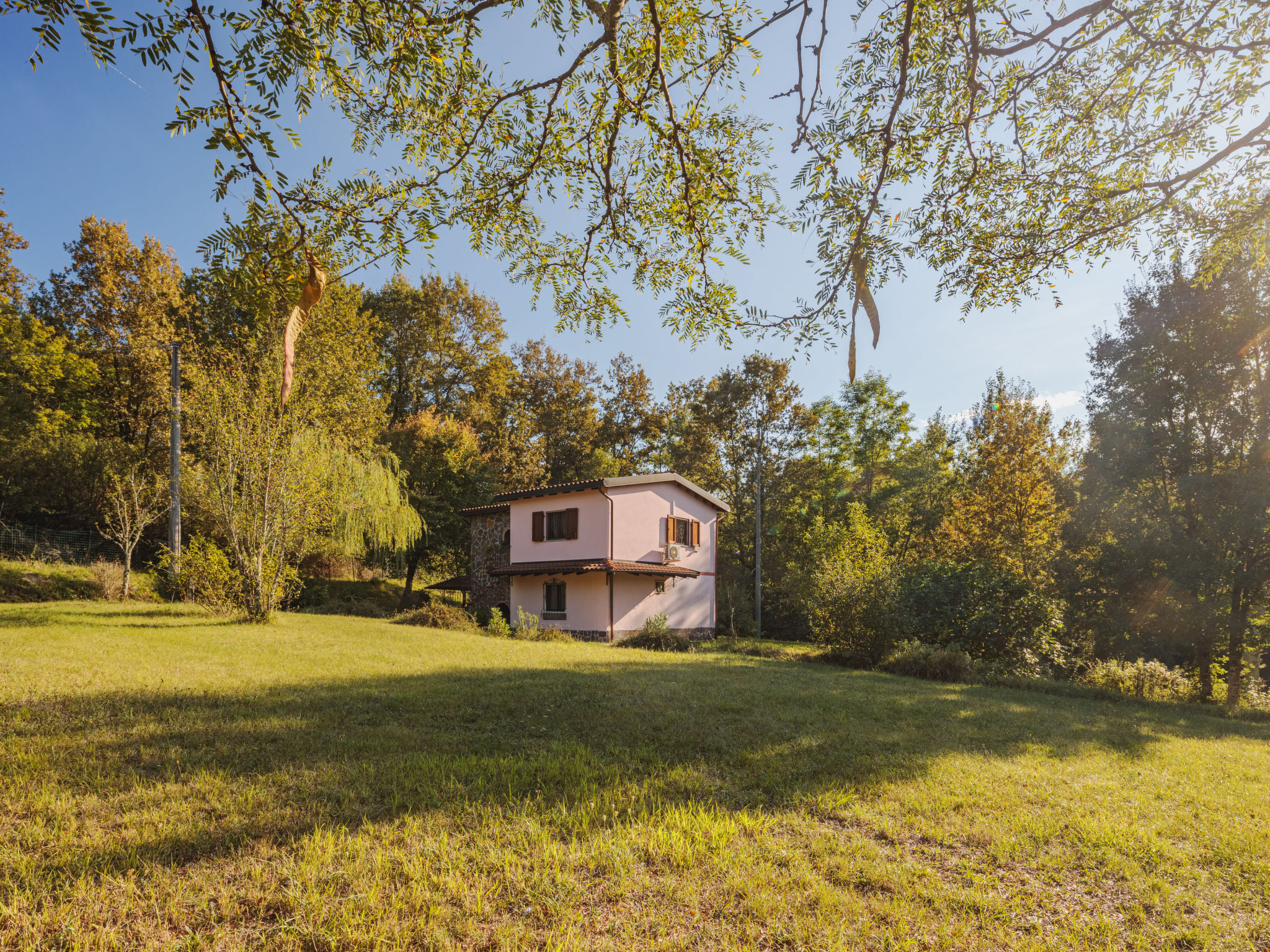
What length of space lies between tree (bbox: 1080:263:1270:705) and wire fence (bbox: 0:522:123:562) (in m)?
35.3

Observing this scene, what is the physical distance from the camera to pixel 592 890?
330 centimetres

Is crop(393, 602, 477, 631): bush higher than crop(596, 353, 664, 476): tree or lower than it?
lower

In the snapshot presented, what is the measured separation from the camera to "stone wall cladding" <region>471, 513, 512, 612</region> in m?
26.4

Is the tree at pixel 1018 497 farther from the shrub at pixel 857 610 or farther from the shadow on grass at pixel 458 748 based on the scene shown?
the shadow on grass at pixel 458 748

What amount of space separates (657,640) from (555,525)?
6.66 meters

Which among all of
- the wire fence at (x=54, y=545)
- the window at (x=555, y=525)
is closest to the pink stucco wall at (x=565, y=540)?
the window at (x=555, y=525)

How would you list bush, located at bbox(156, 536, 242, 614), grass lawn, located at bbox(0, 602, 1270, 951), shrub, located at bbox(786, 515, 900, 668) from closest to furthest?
grass lawn, located at bbox(0, 602, 1270, 951), bush, located at bbox(156, 536, 242, 614), shrub, located at bbox(786, 515, 900, 668)

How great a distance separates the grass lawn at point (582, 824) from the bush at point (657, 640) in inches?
429

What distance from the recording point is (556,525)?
79.0ft

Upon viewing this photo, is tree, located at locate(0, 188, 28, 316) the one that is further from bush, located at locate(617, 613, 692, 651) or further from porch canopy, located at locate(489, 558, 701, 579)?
bush, located at locate(617, 613, 692, 651)

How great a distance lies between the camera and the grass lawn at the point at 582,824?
9.82ft

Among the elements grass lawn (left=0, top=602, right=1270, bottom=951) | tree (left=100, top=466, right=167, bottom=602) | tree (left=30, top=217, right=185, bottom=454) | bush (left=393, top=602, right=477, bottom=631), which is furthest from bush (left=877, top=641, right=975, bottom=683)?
tree (left=30, top=217, right=185, bottom=454)

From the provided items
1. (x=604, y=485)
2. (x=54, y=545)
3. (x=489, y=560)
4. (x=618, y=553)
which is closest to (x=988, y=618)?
(x=618, y=553)

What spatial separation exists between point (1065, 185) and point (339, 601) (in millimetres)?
29515
